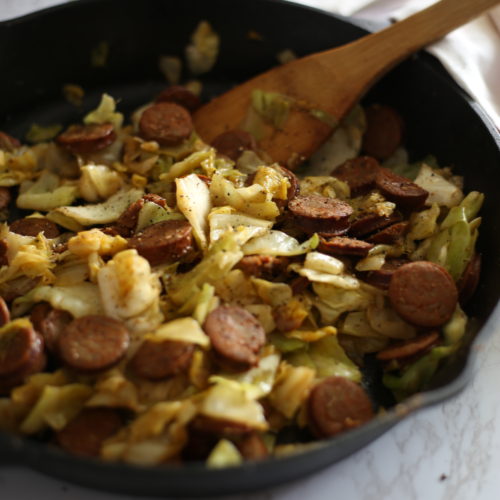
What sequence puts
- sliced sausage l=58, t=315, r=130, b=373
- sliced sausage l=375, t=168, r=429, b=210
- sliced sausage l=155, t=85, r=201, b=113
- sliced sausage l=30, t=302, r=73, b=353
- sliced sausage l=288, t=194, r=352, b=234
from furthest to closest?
1. sliced sausage l=155, t=85, r=201, b=113
2. sliced sausage l=375, t=168, r=429, b=210
3. sliced sausage l=288, t=194, r=352, b=234
4. sliced sausage l=30, t=302, r=73, b=353
5. sliced sausage l=58, t=315, r=130, b=373

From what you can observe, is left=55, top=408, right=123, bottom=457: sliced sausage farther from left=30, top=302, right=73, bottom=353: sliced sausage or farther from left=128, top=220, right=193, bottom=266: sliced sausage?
left=128, top=220, right=193, bottom=266: sliced sausage

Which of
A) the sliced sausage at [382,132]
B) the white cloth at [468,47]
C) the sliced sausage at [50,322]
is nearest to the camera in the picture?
the sliced sausage at [50,322]

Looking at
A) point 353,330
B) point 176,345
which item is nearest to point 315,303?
point 353,330

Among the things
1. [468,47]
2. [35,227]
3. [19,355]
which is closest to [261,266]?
[19,355]

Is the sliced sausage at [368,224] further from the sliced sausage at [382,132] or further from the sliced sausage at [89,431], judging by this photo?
the sliced sausage at [89,431]

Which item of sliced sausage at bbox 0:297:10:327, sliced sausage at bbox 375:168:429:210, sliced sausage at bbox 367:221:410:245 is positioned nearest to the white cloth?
sliced sausage at bbox 375:168:429:210

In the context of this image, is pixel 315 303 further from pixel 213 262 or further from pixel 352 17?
pixel 352 17

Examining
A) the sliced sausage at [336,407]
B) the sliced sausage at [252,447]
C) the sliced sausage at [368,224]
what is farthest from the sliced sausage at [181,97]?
the sliced sausage at [252,447]
